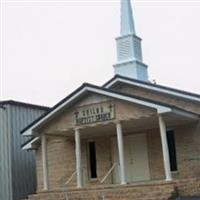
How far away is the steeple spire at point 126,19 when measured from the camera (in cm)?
2547

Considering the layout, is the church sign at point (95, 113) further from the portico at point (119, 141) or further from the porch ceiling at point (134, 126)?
the porch ceiling at point (134, 126)

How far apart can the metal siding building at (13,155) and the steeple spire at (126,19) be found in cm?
621

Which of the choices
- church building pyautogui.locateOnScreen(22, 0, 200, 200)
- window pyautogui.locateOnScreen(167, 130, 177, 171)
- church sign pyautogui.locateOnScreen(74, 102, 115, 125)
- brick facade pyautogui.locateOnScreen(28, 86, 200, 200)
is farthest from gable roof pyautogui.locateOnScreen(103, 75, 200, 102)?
church sign pyautogui.locateOnScreen(74, 102, 115, 125)

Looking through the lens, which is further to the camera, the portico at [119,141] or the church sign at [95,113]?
the church sign at [95,113]

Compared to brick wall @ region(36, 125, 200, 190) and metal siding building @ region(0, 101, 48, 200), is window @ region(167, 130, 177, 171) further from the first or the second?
metal siding building @ region(0, 101, 48, 200)

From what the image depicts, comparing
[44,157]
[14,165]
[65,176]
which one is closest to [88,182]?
[65,176]

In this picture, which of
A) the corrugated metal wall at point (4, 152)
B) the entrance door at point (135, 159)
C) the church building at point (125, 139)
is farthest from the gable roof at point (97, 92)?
the corrugated metal wall at point (4, 152)

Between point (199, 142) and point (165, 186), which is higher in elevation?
point (199, 142)

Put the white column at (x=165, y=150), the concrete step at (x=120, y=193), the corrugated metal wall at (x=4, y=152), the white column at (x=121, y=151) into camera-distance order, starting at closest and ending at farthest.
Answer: the concrete step at (x=120, y=193), the white column at (x=165, y=150), the white column at (x=121, y=151), the corrugated metal wall at (x=4, y=152)

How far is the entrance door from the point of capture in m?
21.5

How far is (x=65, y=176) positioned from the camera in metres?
23.6

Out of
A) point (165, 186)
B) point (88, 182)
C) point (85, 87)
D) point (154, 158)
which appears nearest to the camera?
point (165, 186)

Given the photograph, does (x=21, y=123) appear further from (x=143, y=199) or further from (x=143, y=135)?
(x=143, y=199)

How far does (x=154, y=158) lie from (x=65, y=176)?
454 centimetres
